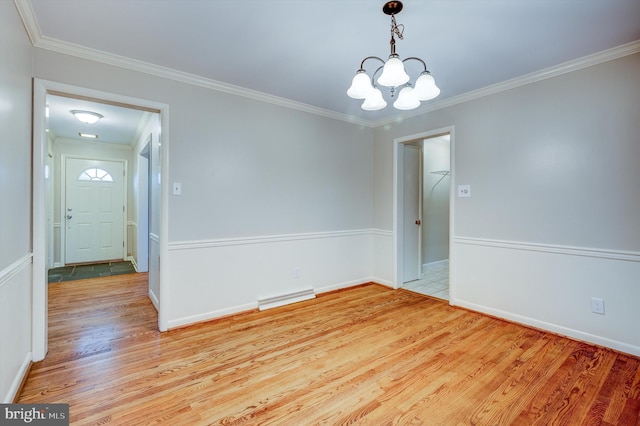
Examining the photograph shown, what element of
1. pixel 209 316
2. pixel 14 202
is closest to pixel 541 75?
pixel 209 316

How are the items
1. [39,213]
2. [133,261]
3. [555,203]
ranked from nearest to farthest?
1. [39,213]
2. [555,203]
3. [133,261]

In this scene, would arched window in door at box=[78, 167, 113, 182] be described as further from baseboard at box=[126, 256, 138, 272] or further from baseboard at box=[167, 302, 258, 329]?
baseboard at box=[167, 302, 258, 329]

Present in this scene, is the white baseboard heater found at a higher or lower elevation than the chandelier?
lower

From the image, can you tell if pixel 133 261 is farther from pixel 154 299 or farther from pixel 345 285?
pixel 345 285

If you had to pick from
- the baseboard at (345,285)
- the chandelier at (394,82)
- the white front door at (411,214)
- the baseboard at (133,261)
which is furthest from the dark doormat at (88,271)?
the chandelier at (394,82)

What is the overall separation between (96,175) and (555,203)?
7.33 meters

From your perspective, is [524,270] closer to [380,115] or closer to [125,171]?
[380,115]

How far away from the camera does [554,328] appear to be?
264cm

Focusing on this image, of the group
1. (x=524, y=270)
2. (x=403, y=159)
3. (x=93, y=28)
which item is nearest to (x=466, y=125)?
(x=403, y=159)

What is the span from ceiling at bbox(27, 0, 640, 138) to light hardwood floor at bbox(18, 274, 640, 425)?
2410mm

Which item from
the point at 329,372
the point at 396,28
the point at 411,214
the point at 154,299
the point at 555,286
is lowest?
the point at 329,372

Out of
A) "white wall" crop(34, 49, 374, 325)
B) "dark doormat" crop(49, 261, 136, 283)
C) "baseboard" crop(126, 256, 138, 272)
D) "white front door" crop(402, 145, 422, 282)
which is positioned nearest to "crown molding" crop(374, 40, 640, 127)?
"white front door" crop(402, 145, 422, 282)

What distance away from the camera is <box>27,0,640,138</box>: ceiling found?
5.97ft

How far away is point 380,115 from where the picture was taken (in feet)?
13.1
